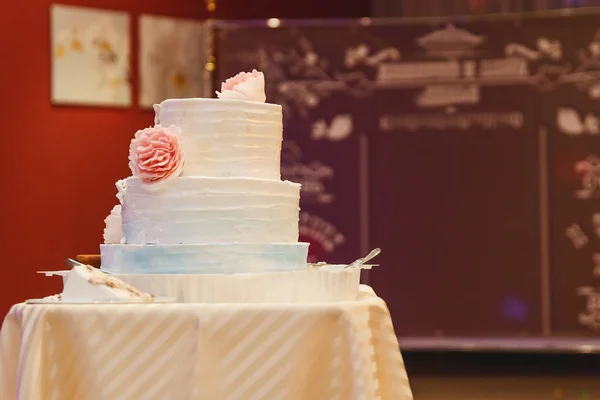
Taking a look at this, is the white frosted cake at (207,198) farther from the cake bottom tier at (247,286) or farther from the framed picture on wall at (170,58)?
the framed picture on wall at (170,58)

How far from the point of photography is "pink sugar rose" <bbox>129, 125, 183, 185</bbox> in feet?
7.13

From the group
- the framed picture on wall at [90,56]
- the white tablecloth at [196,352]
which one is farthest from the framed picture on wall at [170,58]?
the white tablecloth at [196,352]

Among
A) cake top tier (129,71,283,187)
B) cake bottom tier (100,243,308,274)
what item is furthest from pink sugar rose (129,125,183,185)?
→ cake bottom tier (100,243,308,274)

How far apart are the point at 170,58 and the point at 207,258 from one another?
3807 millimetres

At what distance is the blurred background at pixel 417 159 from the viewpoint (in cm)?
518

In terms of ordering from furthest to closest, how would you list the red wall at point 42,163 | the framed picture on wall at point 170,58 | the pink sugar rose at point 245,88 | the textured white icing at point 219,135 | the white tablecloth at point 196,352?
1. the framed picture on wall at point 170,58
2. the red wall at point 42,163
3. the pink sugar rose at point 245,88
4. the textured white icing at point 219,135
5. the white tablecloth at point 196,352

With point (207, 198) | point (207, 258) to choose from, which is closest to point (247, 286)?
point (207, 258)

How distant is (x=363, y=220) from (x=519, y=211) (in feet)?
2.67

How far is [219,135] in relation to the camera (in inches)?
89.6

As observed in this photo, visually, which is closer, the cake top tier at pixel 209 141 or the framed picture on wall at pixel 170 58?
the cake top tier at pixel 209 141

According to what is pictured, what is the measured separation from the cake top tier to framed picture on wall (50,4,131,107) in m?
3.17

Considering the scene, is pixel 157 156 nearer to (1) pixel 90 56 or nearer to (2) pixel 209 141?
(2) pixel 209 141

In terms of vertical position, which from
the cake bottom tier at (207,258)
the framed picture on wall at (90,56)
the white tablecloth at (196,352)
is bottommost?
the white tablecloth at (196,352)

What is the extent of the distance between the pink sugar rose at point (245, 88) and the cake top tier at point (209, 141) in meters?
0.05
